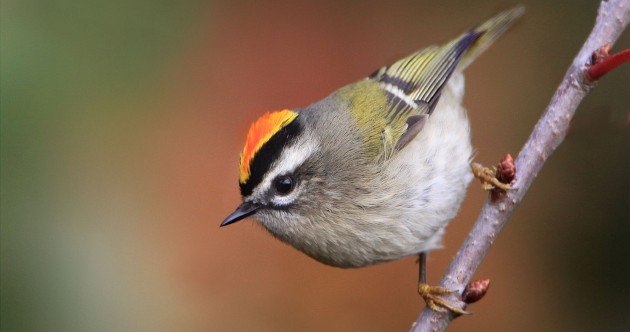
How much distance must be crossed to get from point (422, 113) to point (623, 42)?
1.44 metres

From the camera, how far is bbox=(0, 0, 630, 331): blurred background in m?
3.45

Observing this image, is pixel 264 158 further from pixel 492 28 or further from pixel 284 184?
pixel 492 28

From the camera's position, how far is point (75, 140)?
3.88 meters

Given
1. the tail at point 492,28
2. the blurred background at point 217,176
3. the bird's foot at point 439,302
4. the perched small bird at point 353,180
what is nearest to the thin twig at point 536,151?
the bird's foot at point 439,302

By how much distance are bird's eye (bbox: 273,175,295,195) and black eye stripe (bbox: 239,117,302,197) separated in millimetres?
74

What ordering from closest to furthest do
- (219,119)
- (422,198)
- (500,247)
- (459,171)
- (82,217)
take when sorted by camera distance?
(422,198) < (459,171) < (82,217) < (500,247) < (219,119)

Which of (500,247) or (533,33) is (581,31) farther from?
(500,247)

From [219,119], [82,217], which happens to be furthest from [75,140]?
[219,119]

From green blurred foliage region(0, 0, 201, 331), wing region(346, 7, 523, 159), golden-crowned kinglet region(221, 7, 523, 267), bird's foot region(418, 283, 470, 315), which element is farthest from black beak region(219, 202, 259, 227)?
green blurred foliage region(0, 0, 201, 331)

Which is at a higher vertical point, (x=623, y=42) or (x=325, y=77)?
(x=325, y=77)

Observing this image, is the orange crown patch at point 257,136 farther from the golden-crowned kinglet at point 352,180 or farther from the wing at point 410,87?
the wing at point 410,87

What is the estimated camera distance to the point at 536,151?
2.05 meters

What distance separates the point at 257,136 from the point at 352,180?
0.41m

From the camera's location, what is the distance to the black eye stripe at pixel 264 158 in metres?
2.30
